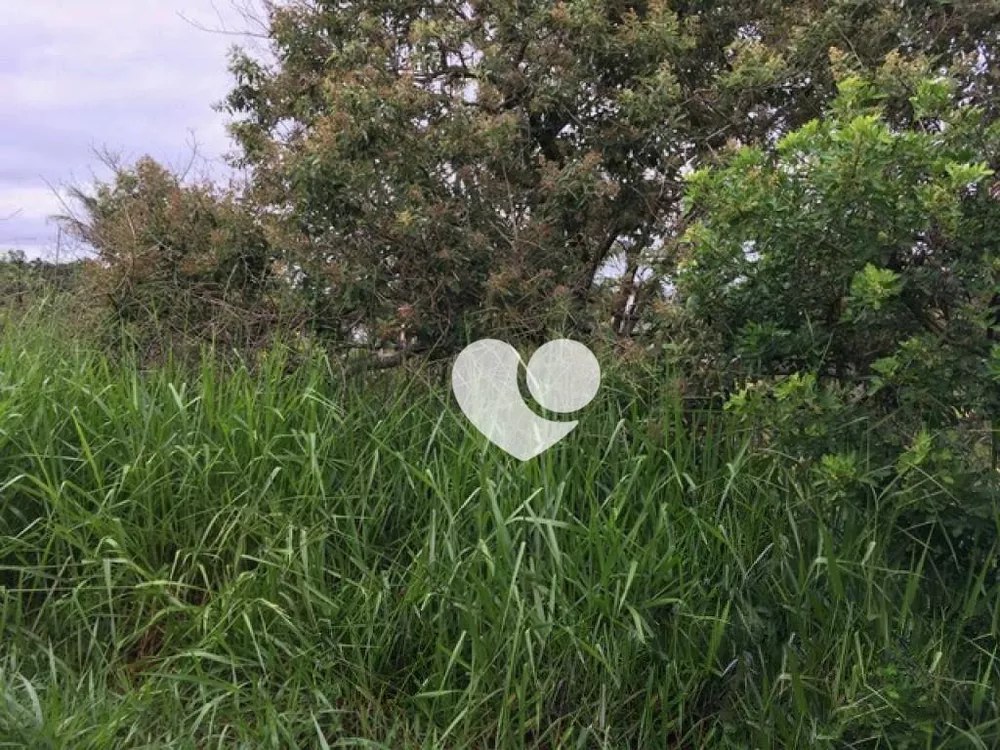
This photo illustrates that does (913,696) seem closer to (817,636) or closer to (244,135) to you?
(817,636)

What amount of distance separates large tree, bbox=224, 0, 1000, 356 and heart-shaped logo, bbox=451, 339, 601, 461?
12.5 inches

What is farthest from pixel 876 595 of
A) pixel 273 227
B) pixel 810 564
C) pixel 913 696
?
pixel 273 227

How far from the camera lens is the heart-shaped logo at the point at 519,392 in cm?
305

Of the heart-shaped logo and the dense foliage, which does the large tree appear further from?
the heart-shaped logo

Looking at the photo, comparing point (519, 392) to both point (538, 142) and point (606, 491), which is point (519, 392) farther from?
point (538, 142)

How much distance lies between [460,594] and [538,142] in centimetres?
275

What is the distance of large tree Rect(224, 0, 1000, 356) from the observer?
13.2 ft

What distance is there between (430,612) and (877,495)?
53.1 inches

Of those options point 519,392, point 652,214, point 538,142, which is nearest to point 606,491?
point 519,392

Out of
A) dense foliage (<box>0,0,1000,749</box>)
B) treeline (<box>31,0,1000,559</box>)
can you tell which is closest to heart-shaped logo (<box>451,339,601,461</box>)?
dense foliage (<box>0,0,1000,749</box>)

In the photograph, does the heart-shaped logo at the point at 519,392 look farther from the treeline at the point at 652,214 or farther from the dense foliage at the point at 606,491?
the treeline at the point at 652,214

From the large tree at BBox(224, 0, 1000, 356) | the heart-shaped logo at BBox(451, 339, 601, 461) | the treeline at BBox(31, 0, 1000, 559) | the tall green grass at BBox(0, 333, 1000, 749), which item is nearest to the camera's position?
the tall green grass at BBox(0, 333, 1000, 749)

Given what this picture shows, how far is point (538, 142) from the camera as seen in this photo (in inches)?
182

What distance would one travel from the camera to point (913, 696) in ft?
7.15
